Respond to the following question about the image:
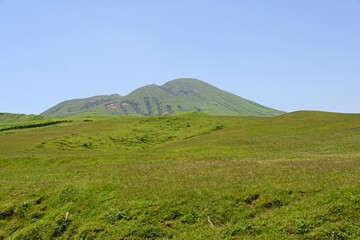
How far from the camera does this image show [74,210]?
787 inches

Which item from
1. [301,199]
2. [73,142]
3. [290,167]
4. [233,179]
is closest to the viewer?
[301,199]

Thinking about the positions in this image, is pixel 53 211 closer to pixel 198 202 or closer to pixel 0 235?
pixel 0 235

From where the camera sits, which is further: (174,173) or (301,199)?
(174,173)

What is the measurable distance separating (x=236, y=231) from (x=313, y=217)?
15.8 ft

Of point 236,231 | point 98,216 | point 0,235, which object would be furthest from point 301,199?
point 0,235

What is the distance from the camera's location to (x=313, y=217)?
14586 mm

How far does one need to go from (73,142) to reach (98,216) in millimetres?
55145

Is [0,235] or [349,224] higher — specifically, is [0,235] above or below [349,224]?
below

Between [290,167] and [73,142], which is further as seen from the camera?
[73,142]

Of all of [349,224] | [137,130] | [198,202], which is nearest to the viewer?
[349,224]

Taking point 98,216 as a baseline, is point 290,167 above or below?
above

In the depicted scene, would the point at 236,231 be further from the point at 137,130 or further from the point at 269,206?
the point at 137,130

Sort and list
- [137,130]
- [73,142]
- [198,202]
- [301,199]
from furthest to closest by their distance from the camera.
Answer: [137,130]
[73,142]
[198,202]
[301,199]

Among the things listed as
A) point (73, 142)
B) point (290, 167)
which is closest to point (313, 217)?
point (290, 167)
